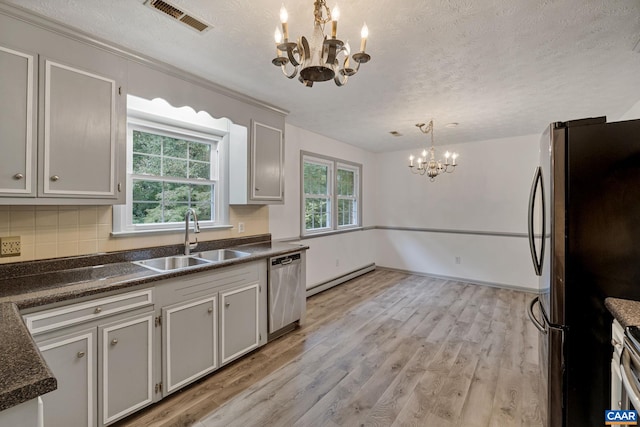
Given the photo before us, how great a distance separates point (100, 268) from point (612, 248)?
10.1ft

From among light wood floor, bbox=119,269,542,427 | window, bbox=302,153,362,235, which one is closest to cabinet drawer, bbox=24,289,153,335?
light wood floor, bbox=119,269,542,427

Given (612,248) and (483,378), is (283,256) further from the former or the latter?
(612,248)

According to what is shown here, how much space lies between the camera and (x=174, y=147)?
111 inches

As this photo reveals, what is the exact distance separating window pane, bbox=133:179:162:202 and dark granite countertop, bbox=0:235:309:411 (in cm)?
48

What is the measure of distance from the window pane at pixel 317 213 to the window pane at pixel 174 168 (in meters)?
1.99

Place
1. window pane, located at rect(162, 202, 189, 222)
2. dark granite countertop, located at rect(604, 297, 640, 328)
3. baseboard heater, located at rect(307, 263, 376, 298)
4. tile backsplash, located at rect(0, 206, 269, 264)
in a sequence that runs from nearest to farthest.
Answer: dark granite countertop, located at rect(604, 297, 640, 328) < tile backsplash, located at rect(0, 206, 269, 264) < window pane, located at rect(162, 202, 189, 222) < baseboard heater, located at rect(307, 263, 376, 298)

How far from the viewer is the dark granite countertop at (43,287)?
0.76 m

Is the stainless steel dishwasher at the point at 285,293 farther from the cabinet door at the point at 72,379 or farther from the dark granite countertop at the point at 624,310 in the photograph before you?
the dark granite countertop at the point at 624,310

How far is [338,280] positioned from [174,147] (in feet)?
10.6

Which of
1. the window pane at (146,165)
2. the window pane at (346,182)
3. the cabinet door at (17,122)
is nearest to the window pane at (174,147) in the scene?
the window pane at (146,165)

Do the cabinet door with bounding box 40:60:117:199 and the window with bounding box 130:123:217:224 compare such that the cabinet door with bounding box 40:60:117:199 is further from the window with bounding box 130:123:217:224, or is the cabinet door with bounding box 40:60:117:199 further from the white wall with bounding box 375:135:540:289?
the white wall with bounding box 375:135:540:289

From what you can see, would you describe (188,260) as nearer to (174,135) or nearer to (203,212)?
(203,212)

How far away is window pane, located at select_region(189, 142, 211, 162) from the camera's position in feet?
9.77

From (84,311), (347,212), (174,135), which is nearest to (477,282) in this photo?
(347,212)
